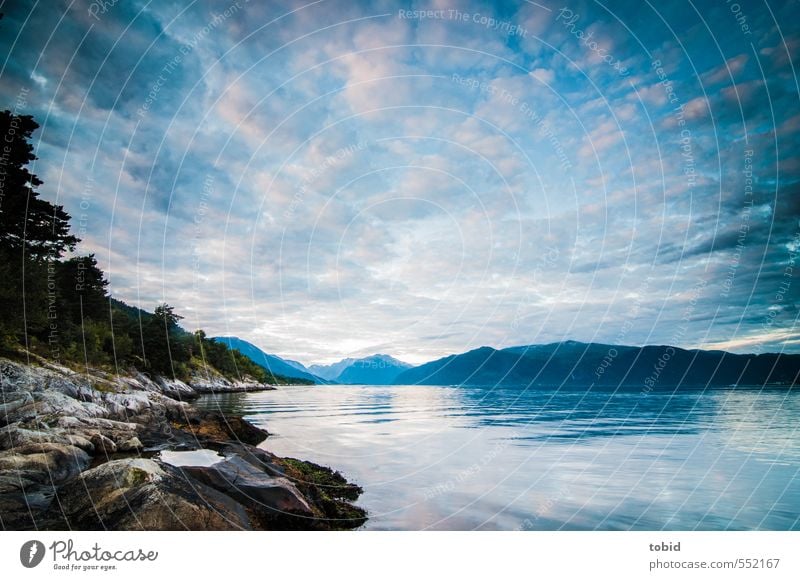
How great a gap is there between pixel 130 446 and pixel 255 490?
746cm

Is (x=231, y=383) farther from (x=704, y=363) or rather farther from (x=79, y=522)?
(x=704, y=363)

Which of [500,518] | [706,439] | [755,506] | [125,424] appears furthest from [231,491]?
[706,439]

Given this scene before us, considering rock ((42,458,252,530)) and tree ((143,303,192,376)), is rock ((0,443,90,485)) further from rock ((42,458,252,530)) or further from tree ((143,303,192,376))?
tree ((143,303,192,376))

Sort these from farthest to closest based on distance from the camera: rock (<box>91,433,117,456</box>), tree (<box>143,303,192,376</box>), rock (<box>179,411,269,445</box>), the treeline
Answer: tree (<box>143,303,192,376</box>)
the treeline
rock (<box>179,411,269,445</box>)
rock (<box>91,433,117,456</box>)

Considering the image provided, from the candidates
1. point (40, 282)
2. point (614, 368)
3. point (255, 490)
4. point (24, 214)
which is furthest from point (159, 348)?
point (614, 368)

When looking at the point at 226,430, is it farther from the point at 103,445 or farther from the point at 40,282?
the point at 40,282

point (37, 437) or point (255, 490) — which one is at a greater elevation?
point (37, 437)

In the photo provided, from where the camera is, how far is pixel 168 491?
606 cm

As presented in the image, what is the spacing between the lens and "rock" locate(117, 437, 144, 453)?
11.9 metres

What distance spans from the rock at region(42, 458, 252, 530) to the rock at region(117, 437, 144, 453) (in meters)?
6.13

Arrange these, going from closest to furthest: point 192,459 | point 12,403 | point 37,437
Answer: point 192,459 < point 37,437 < point 12,403

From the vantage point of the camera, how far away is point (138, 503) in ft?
19.3

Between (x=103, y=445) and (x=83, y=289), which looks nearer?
(x=103, y=445)

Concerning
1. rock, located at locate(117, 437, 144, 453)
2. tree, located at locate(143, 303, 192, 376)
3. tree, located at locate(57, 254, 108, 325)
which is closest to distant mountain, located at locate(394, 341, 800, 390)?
tree, located at locate(143, 303, 192, 376)
